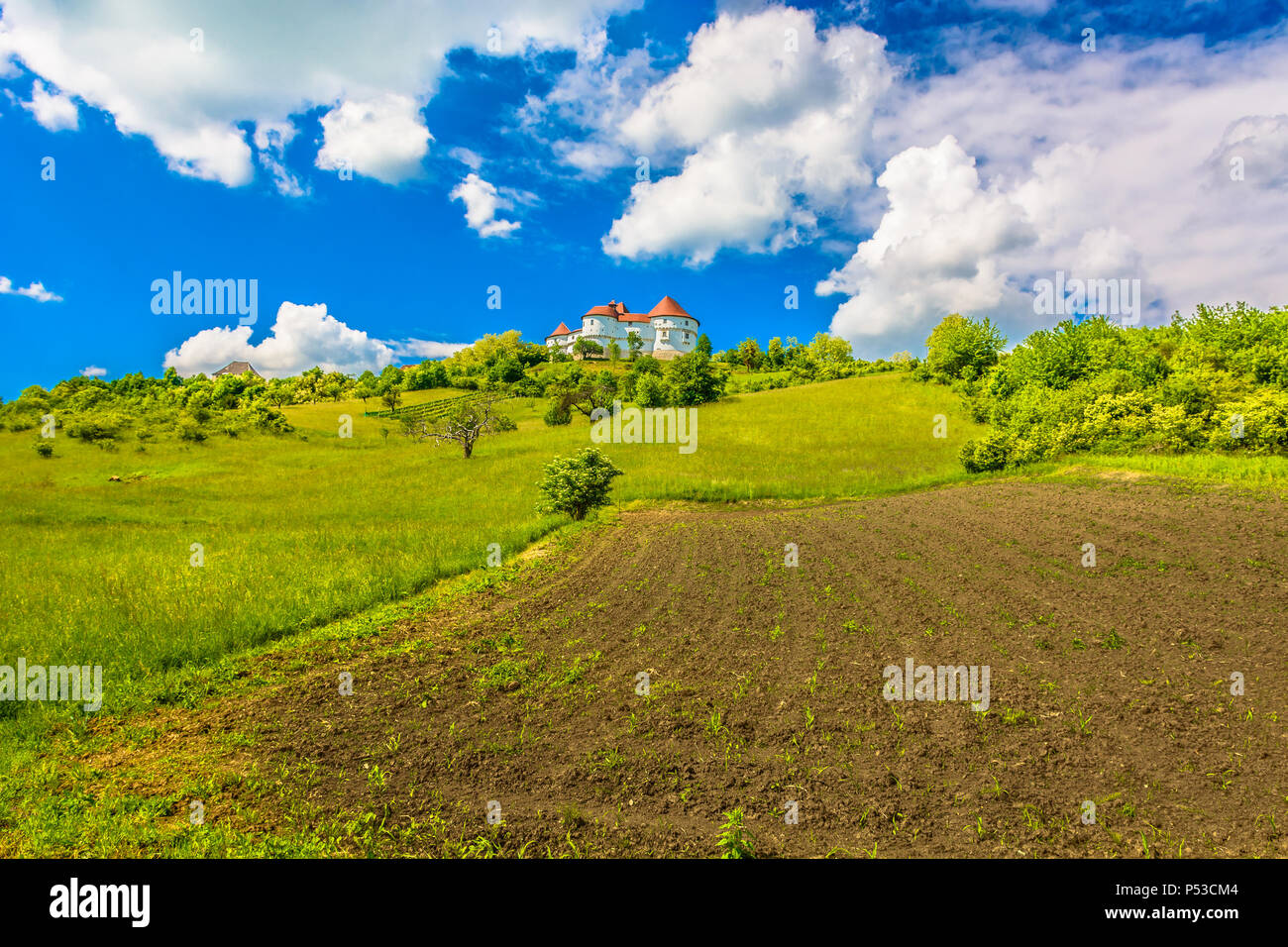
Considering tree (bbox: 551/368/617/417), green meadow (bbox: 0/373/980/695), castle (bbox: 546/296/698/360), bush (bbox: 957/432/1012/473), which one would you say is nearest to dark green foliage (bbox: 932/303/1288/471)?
bush (bbox: 957/432/1012/473)

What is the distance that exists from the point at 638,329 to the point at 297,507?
129729 millimetres

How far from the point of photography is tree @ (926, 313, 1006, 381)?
63.3 m

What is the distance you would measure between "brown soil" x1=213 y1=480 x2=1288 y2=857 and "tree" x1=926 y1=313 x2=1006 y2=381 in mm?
58858

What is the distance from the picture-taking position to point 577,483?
19.4 metres

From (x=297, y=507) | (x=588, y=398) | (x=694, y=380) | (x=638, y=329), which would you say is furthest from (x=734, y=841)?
(x=638, y=329)

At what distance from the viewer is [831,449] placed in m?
40.7

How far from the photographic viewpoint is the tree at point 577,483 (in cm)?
1944

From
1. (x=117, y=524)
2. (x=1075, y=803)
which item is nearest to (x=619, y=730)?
(x=1075, y=803)

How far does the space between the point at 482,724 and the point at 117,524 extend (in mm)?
23827

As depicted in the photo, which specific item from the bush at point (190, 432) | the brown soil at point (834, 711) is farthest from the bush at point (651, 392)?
the brown soil at point (834, 711)

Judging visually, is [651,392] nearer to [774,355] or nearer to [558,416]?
[558,416]

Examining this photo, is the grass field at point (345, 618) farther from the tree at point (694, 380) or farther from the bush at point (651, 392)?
the tree at point (694, 380)

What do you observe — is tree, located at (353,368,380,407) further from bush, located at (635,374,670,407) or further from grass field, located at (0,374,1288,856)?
grass field, located at (0,374,1288,856)
